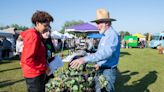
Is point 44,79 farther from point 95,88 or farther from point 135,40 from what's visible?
point 135,40

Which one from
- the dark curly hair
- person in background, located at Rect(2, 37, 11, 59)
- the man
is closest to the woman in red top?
the dark curly hair

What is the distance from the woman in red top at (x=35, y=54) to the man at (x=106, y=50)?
25.4 inches

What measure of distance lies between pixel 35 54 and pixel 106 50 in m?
0.94

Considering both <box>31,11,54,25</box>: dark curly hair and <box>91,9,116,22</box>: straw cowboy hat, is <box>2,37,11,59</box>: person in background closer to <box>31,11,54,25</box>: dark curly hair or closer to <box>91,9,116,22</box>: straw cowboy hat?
<box>91,9,116,22</box>: straw cowboy hat

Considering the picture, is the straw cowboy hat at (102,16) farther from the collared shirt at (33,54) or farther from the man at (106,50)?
the collared shirt at (33,54)

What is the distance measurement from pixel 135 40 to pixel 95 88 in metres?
46.9

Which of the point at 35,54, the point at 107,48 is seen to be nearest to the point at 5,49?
the point at 35,54

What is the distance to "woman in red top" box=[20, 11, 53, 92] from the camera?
3990 millimetres

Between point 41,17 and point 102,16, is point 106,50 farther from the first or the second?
point 41,17

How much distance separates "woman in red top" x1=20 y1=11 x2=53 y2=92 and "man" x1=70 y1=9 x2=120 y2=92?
646 mm

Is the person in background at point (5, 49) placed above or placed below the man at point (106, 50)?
below

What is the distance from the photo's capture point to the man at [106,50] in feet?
13.3

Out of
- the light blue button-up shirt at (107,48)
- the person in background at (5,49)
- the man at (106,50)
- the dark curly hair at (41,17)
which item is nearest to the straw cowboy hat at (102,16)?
the man at (106,50)

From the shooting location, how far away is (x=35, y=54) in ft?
13.2
